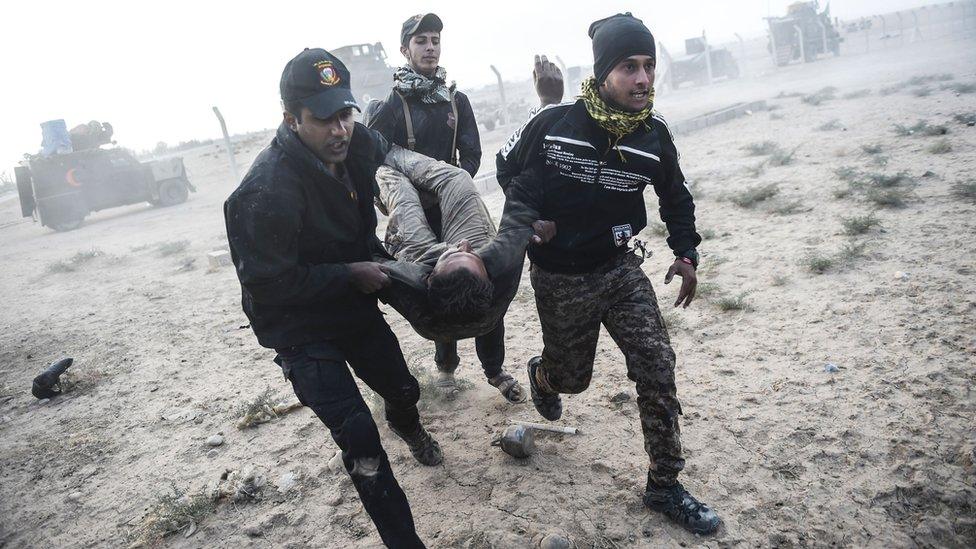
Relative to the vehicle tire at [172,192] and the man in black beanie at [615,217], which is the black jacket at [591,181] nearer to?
the man in black beanie at [615,217]

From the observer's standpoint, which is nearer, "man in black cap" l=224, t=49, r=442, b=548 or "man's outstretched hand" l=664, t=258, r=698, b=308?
"man in black cap" l=224, t=49, r=442, b=548

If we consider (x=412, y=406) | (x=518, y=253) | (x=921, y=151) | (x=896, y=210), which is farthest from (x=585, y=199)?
(x=921, y=151)

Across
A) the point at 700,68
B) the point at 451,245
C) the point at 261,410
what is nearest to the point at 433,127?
the point at 451,245

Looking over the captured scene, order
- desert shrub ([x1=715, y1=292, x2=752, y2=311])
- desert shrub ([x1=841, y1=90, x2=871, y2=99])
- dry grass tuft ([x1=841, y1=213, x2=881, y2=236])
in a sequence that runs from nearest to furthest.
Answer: desert shrub ([x1=715, y1=292, x2=752, y2=311]) < dry grass tuft ([x1=841, y1=213, x2=881, y2=236]) < desert shrub ([x1=841, y1=90, x2=871, y2=99])

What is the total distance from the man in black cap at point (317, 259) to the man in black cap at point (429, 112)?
0.96 m

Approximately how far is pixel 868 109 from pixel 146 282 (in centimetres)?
1370

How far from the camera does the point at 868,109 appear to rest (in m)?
12.0

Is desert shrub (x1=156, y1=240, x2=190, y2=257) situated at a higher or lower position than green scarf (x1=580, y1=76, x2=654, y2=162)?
lower

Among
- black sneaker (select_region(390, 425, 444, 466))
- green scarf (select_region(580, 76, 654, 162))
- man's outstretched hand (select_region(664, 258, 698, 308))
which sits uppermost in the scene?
green scarf (select_region(580, 76, 654, 162))

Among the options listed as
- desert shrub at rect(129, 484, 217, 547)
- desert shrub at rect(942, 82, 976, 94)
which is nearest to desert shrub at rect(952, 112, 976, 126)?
desert shrub at rect(942, 82, 976, 94)

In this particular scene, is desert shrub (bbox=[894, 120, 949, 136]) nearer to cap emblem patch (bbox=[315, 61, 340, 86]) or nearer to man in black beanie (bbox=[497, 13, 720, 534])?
man in black beanie (bbox=[497, 13, 720, 534])

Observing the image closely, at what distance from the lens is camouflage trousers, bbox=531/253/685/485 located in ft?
8.01

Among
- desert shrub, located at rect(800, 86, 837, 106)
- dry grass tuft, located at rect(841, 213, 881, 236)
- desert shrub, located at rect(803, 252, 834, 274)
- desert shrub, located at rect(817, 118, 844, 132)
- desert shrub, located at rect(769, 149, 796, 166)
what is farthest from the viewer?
desert shrub, located at rect(800, 86, 837, 106)

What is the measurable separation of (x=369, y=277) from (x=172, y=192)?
62.4 feet
